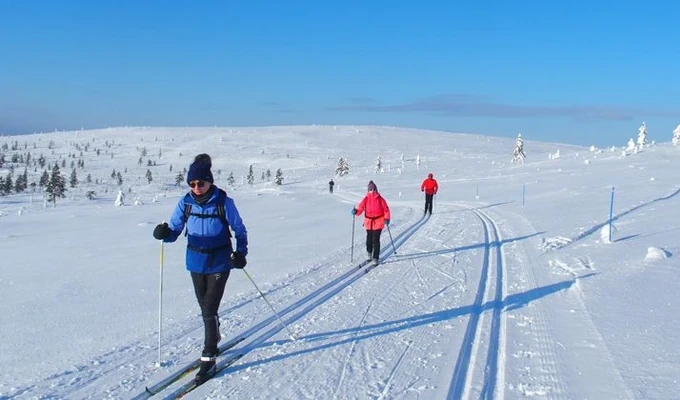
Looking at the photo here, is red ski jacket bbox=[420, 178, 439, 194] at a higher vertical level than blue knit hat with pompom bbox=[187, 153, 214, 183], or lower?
lower

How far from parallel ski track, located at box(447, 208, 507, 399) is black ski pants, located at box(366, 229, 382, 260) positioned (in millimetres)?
2238

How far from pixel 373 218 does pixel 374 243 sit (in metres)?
0.59

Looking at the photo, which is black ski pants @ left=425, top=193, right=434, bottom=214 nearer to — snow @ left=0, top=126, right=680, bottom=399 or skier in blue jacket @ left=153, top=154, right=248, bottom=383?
snow @ left=0, top=126, right=680, bottom=399

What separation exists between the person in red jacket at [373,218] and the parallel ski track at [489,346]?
7.70 ft

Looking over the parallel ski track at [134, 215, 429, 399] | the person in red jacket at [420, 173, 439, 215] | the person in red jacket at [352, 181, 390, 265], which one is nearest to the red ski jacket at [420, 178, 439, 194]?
the person in red jacket at [420, 173, 439, 215]

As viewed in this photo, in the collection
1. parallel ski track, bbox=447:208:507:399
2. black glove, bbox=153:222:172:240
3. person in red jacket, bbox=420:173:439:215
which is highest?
black glove, bbox=153:222:172:240

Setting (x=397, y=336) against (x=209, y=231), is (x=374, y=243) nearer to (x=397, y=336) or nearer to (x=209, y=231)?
(x=397, y=336)

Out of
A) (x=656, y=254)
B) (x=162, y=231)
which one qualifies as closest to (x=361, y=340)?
(x=162, y=231)

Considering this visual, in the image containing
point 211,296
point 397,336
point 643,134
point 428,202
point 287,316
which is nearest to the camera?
point 211,296

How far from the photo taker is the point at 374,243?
11.2m

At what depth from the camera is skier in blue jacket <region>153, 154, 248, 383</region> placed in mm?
5293

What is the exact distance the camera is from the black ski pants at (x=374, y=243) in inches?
435

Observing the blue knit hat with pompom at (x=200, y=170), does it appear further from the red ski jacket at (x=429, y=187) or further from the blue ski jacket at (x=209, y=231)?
A: the red ski jacket at (x=429, y=187)

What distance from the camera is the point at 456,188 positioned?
145 feet
